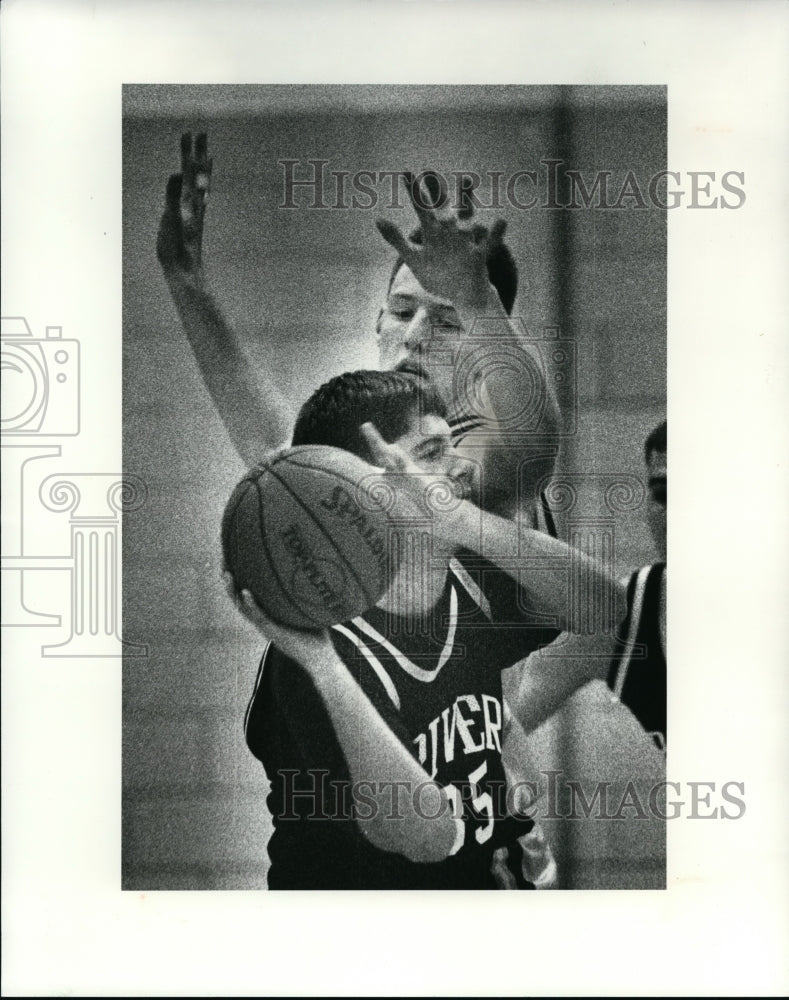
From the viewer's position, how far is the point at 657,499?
1.38 m

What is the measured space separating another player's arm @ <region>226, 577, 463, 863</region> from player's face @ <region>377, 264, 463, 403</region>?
533mm

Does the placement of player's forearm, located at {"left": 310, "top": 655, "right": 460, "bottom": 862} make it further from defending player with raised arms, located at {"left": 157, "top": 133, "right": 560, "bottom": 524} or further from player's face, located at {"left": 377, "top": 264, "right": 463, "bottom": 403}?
player's face, located at {"left": 377, "top": 264, "right": 463, "bottom": 403}

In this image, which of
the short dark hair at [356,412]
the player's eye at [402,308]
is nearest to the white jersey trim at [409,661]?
the short dark hair at [356,412]

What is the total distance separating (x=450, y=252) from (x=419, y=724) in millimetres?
897

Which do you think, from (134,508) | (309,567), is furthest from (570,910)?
(134,508)

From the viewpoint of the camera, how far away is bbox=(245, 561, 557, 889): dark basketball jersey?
136 cm

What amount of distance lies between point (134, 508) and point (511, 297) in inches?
32.4

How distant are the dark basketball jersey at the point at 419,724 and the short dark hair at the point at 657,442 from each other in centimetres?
38

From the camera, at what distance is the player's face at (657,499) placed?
4.53ft

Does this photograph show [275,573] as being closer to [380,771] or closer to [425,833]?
[380,771]

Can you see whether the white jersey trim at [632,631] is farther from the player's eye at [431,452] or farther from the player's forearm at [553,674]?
the player's eye at [431,452]

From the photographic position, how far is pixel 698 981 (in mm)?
1373

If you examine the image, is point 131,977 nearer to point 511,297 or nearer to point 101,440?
point 101,440

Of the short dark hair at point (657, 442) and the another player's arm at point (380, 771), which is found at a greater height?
the short dark hair at point (657, 442)
